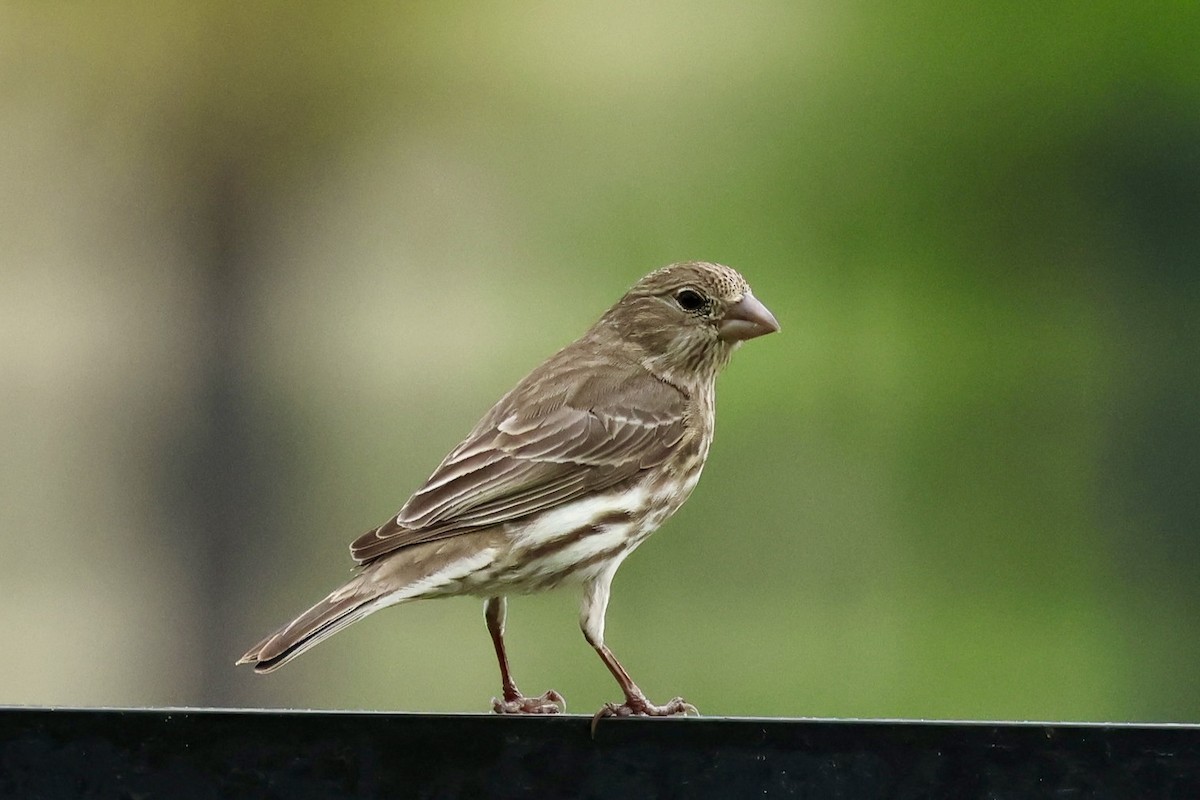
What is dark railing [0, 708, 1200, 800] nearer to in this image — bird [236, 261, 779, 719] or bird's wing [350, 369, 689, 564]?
bird [236, 261, 779, 719]

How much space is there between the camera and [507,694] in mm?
4844

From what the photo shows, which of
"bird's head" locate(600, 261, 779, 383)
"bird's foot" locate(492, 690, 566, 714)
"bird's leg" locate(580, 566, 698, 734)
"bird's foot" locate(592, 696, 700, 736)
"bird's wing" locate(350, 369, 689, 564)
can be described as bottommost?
"bird's foot" locate(492, 690, 566, 714)

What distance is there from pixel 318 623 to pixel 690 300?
1.93 metres

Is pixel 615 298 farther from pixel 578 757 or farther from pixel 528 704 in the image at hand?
pixel 578 757

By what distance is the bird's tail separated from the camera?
3.60 m

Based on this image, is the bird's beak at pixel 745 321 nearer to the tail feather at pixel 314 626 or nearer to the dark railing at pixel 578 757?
the tail feather at pixel 314 626

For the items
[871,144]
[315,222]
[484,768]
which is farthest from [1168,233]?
[484,768]

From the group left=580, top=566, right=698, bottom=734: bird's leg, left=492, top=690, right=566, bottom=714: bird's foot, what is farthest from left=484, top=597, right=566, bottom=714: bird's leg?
left=580, top=566, right=698, bottom=734: bird's leg

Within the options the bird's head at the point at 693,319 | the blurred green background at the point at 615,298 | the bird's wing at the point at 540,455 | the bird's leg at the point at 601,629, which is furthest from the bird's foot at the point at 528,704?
the blurred green background at the point at 615,298

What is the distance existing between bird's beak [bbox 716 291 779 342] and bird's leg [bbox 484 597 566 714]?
3.47 ft

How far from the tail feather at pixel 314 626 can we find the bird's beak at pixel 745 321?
1.58 m

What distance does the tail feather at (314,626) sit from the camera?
3602mm

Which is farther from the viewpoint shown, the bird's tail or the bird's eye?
the bird's eye

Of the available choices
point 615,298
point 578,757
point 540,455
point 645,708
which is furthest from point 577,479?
point 615,298
